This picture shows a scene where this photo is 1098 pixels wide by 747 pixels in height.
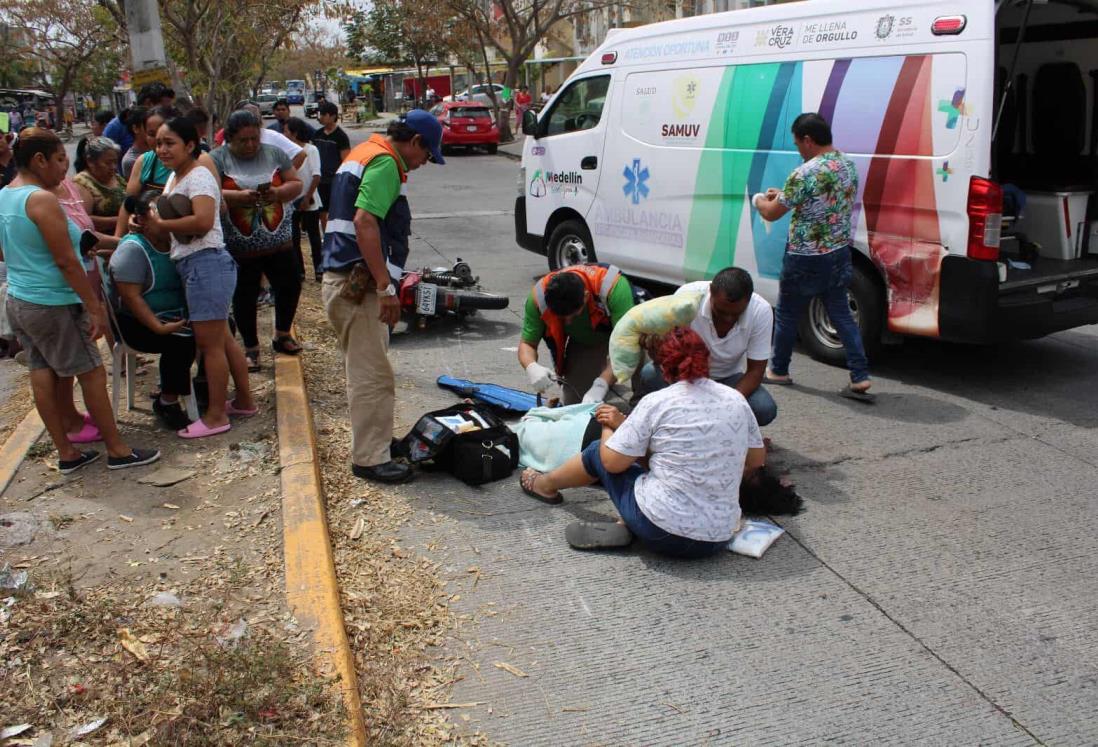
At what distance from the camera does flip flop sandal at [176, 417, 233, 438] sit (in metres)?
5.17

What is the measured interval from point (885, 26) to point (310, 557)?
4718 millimetres

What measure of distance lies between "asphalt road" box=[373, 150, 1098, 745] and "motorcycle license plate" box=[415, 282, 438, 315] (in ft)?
6.22

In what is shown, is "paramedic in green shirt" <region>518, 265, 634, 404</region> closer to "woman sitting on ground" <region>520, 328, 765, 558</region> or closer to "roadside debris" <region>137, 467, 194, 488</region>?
"woman sitting on ground" <region>520, 328, 765, 558</region>

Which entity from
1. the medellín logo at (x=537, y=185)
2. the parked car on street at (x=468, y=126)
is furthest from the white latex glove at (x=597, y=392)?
the parked car on street at (x=468, y=126)

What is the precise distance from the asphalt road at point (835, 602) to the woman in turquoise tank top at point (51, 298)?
5.51 ft

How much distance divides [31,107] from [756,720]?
4962 centimetres

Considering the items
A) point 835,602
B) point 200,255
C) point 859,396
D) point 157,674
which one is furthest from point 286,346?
point 835,602

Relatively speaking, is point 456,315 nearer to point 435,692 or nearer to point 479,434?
point 479,434

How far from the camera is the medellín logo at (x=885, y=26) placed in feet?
19.0

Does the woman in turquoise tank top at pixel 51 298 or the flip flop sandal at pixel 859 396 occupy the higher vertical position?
the woman in turquoise tank top at pixel 51 298

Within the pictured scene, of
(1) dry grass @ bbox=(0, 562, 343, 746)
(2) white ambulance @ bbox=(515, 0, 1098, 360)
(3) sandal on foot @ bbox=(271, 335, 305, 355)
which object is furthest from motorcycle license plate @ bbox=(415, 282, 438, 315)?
(1) dry grass @ bbox=(0, 562, 343, 746)

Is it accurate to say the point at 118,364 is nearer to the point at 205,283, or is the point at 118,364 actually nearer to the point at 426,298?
the point at 205,283

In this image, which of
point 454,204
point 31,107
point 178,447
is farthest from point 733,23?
point 31,107

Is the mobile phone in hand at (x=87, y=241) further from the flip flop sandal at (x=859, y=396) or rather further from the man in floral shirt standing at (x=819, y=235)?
the flip flop sandal at (x=859, y=396)
